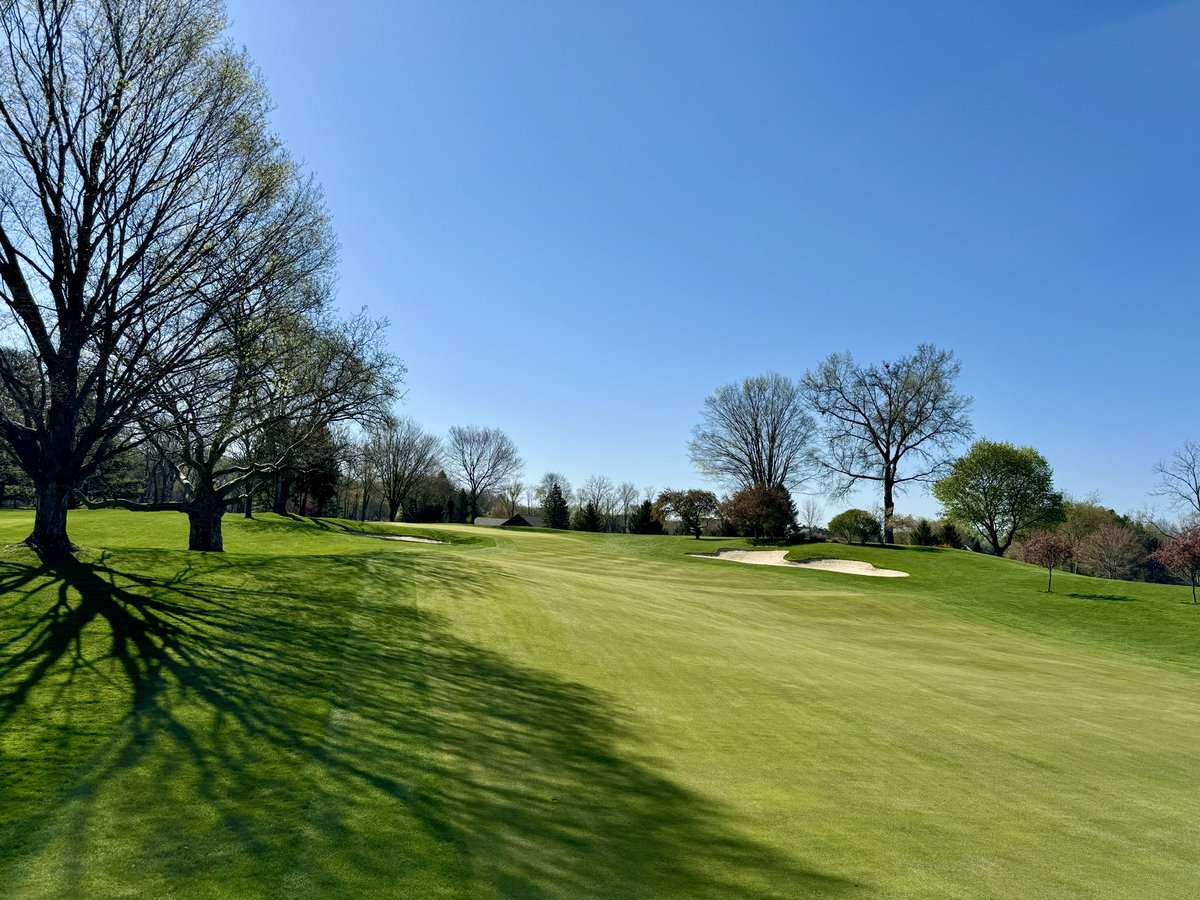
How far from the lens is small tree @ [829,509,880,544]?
47.9m

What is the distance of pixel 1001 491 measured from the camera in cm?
5794

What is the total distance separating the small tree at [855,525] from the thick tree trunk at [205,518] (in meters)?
39.3

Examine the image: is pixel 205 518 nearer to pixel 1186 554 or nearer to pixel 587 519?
pixel 1186 554

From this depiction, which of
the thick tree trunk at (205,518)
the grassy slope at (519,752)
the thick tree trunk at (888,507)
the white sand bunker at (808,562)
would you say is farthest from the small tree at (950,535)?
the thick tree trunk at (205,518)

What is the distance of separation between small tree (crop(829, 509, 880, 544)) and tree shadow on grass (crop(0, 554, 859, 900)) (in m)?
41.9

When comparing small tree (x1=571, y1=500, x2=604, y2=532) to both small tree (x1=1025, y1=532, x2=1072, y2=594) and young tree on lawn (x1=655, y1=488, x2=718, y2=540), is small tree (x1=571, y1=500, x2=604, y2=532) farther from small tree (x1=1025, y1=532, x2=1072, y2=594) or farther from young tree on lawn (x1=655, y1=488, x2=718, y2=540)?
small tree (x1=1025, y1=532, x2=1072, y2=594)

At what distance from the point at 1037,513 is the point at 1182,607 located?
35.2m

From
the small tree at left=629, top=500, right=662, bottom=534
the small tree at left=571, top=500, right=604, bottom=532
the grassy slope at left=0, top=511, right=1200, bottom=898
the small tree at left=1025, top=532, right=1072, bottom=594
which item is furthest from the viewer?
the small tree at left=571, top=500, right=604, bottom=532

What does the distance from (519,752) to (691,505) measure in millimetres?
55971

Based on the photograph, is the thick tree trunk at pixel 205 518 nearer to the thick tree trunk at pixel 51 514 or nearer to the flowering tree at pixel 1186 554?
the thick tree trunk at pixel 51 514

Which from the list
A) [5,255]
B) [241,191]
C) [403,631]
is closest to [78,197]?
[5,255]

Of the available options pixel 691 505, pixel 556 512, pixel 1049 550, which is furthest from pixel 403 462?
pixel 1049 550

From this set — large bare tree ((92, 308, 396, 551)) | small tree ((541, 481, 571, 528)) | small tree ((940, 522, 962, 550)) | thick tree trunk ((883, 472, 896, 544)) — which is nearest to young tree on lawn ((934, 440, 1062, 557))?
small tree ((940, 522, 962, 550))

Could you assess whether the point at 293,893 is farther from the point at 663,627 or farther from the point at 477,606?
the point at 663,627
